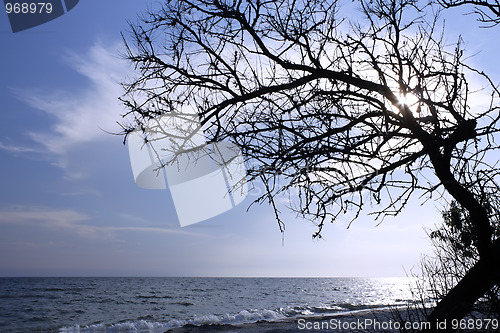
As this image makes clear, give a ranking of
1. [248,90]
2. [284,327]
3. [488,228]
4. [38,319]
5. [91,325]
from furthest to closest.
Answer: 1. [38,319]
2. [91,325]
3. [284,327]
4. [248,90]
5. [488,228]

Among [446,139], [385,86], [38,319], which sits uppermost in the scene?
[385,86]

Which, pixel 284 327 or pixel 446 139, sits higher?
pixel 446 139

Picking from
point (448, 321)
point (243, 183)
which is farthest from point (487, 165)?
point (243, 183)

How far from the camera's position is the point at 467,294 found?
276cm

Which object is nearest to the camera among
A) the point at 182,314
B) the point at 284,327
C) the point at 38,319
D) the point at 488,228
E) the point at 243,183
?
the point at 243,183

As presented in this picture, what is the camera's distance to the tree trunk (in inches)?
107

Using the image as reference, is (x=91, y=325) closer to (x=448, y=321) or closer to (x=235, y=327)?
(x=235, y=327)

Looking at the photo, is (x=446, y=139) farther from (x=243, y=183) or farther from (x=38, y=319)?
(x=38, y=319)

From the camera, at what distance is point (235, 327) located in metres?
A: 16.6

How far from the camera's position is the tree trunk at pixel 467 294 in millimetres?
2719

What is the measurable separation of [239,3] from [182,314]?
1110 inches

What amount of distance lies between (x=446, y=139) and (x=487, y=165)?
13.0 inches

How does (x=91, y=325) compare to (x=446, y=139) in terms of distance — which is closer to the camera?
(x=446, y=139)

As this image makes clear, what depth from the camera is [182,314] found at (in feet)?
90.6
